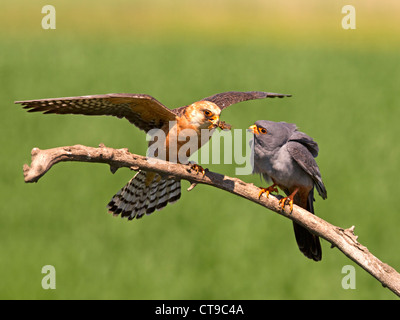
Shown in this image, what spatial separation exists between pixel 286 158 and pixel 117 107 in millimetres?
2087

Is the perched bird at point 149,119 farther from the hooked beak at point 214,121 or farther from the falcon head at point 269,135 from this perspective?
the falcon head at point 269,135

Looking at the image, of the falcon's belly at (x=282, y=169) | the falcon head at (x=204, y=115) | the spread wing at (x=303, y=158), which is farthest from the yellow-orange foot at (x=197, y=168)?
the spread wing at (x=303, y=158)

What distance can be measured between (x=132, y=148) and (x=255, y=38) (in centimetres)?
1833

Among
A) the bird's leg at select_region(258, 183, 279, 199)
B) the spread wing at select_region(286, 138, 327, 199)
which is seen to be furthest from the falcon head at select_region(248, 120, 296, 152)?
the bird's leg at select_region(258, 183, 279, 199)

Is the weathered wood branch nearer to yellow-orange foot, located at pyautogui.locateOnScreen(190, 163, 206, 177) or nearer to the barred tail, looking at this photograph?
yellow-orange foot, located at pyautogui.locateOnScreen(190, 163, 206, 177)

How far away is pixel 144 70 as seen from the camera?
24984mm

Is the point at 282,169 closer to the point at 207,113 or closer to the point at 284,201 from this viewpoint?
the point at 284,201

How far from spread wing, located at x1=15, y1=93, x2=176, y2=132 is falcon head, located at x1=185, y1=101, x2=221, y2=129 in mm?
269

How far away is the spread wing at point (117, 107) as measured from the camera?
6621mm

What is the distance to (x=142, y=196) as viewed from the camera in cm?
874

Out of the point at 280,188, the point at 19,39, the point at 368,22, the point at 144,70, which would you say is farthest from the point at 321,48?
the point at 280,188

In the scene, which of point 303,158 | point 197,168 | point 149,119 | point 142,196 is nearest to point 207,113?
point 197,168

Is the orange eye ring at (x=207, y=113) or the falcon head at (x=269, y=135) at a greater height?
the orange eye ring at (x=207, y=113)

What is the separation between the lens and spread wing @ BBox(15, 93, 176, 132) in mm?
6621
